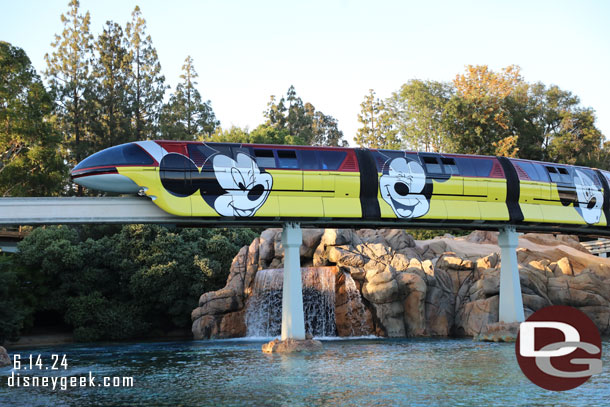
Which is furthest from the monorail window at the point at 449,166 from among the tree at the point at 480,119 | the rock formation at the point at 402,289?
the tree at the point at 480,119

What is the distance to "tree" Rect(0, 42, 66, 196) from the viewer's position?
4706 cm

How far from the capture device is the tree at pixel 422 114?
7125 cm

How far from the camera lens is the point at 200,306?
3966 centimetres

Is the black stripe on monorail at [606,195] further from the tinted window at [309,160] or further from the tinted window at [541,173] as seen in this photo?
the tinted window at [309,160]

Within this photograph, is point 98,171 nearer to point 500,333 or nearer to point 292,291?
point 292,291

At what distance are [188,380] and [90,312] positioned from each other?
21.6 meters

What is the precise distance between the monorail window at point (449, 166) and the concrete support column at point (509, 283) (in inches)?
172

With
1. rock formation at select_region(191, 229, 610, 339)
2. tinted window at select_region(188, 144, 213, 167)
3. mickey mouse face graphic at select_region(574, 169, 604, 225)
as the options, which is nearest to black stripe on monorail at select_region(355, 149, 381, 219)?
tinted window at select_region(188, 144, 213, 167)

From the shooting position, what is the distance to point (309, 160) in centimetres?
Result: 2800

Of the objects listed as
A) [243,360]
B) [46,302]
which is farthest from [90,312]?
[243,360]

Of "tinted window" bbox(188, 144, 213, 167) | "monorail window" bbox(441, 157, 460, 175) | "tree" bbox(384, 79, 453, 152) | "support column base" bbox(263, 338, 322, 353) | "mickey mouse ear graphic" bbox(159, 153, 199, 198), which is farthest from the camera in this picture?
"tree" bbox(384, 79, 453, 152)

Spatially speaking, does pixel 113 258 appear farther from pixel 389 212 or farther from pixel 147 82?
pixel 147 82

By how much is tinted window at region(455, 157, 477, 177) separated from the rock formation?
7.65 metres

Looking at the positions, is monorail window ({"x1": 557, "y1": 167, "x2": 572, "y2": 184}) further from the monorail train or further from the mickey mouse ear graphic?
the mickey mouse ear graphic
